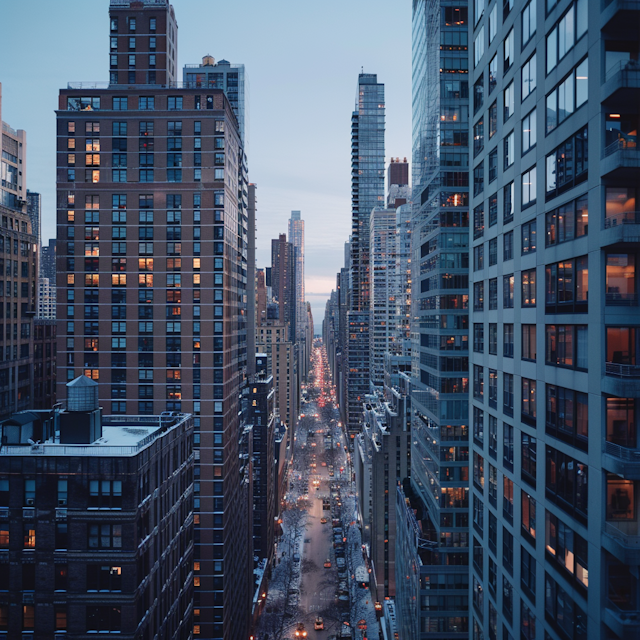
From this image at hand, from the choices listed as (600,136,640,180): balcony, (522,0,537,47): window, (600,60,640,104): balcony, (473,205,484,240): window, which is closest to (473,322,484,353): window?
(473,205,484,240): window

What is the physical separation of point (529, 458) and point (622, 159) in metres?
17.1

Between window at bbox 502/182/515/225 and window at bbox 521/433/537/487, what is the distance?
43.7ft

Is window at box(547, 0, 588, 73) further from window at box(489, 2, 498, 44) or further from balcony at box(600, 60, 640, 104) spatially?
window at box(489, 2, 498, 44)

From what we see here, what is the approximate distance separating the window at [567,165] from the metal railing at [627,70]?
9.01 feet

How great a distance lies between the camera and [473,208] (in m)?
43.1

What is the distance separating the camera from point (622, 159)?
20391 mm

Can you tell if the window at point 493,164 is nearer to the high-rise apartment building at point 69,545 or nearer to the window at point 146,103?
the high-rise apartment building at point 69,545

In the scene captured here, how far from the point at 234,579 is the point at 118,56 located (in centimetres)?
8119

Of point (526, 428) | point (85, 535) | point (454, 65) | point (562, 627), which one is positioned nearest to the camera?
point (562, 627)

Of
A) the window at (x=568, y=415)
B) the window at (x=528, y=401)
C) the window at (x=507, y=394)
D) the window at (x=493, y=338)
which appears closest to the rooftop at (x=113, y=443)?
the window at (x=507, y=394)

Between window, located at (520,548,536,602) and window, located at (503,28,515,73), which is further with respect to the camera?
window, located at (503,28,515,73)

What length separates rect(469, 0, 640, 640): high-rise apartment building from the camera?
21359 mm

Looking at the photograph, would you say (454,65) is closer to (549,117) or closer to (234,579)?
(549,117)

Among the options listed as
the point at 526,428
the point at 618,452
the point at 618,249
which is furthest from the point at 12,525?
the point at 618,249
